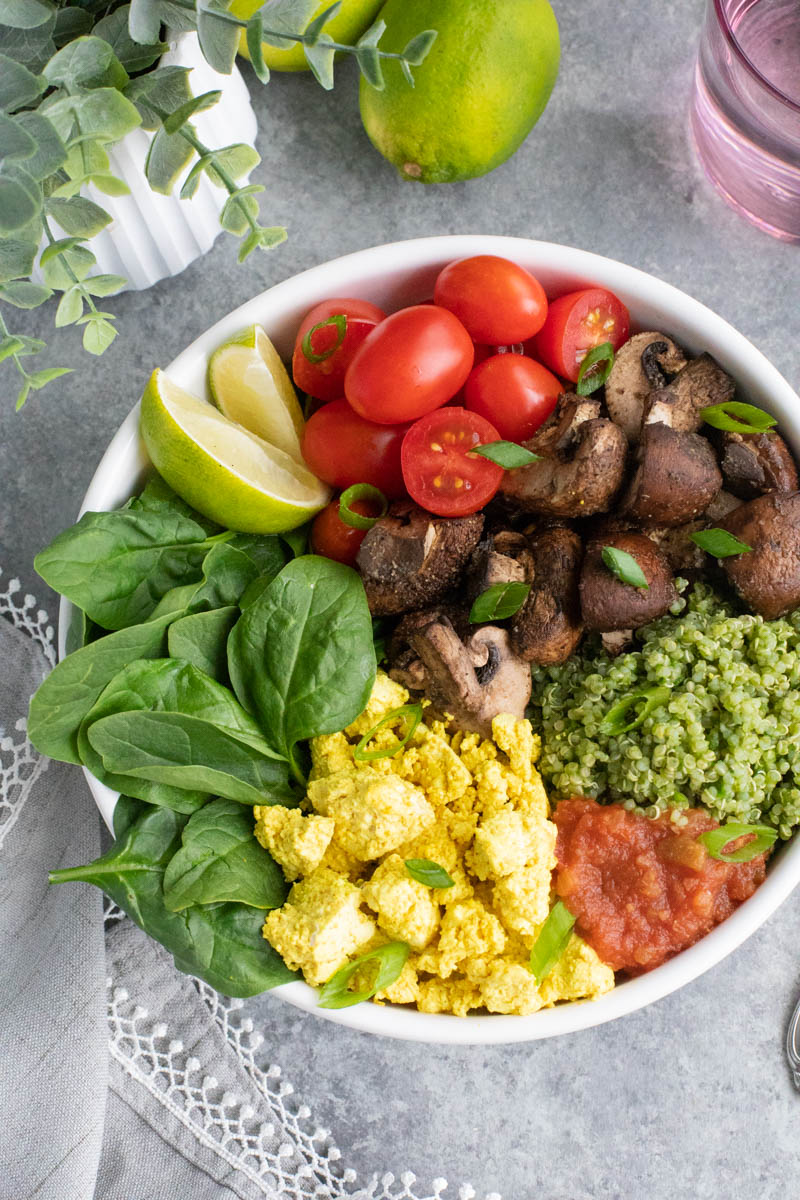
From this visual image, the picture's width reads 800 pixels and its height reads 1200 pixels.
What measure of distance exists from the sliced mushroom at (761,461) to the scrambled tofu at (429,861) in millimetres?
551

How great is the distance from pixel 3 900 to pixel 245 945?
2.02 ft

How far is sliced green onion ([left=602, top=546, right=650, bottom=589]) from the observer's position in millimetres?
1597

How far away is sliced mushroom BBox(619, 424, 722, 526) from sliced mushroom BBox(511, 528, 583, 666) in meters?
0.13

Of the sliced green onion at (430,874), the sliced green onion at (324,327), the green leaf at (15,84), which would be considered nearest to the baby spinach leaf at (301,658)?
the sliced green onion at (430,874)

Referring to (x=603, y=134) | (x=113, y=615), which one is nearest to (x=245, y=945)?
(x=113, y=615)

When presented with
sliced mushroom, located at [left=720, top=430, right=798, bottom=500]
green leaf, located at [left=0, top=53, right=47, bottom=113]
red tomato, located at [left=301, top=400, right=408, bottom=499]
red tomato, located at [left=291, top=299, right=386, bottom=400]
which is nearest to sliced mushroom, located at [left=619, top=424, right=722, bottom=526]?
sliced mushroom, located at [left=720, top=430, right=798, bottom=500]

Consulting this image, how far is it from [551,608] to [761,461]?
1.38 ft

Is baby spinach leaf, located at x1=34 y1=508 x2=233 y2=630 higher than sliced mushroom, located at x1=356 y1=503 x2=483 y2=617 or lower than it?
higher

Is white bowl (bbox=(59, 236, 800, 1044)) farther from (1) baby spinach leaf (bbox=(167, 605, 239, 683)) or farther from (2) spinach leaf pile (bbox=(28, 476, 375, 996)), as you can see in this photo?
(1) baby spinach leaf (bbox=(167, 605, 239, 683))

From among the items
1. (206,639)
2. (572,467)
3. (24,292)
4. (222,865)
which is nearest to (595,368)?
(572,467)

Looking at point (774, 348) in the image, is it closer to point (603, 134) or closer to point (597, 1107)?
point (603, 134)

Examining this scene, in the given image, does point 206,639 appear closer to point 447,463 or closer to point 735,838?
point 447,463

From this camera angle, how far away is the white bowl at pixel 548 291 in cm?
161

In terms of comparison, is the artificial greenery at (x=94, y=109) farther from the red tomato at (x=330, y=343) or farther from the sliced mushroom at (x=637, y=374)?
the sliced mushroom at (x=637, y=374)
